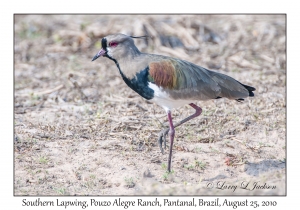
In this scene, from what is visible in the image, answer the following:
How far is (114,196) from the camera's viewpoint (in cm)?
579

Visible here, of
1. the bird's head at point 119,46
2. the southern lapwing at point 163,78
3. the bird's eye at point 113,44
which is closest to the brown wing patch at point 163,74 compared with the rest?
the southern lapwing at point 163,78

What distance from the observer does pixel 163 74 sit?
632cm

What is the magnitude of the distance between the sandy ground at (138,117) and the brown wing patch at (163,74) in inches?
40.0

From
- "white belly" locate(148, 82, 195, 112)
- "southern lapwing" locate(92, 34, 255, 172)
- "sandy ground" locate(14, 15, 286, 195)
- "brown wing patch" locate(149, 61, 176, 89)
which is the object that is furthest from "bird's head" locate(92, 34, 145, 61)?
"sandy ground" locate(14, 15, 286, 195)

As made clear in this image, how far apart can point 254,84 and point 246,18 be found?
3.44 meters

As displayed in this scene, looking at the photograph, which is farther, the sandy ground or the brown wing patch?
the brown wing patch

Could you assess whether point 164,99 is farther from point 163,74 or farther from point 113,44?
point 113,44

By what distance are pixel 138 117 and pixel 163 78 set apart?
1623 mm

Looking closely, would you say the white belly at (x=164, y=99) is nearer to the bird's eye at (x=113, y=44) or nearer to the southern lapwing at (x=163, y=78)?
the southern lapwing at (x=163, y=78)

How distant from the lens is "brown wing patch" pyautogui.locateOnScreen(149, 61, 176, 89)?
247 inches

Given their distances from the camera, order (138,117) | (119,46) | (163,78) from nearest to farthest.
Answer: (163,78) → (119,46) → (138,117)

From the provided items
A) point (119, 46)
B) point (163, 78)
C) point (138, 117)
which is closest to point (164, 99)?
point (163, 78)

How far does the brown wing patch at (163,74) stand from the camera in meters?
6.28

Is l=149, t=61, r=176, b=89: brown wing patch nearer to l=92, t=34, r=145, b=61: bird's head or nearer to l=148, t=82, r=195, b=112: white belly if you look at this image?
l=148, t=82, r=195, b=112: white belly
